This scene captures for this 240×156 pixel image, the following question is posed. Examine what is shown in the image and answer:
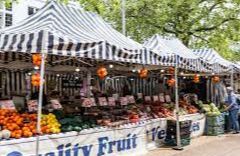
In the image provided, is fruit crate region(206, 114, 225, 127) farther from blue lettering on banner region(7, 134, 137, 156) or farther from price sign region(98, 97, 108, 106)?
blue lettering on banner region(7, 134, 137, 156)

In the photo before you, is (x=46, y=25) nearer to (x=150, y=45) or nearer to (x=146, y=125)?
(x=146, y=125)

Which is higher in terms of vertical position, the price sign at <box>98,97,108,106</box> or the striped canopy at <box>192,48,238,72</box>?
the striped canopy at <box>192,48,238,72</box>

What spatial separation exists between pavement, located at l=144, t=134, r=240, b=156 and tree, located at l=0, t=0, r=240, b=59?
455 inches

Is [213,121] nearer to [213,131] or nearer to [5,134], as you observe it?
[213,131]

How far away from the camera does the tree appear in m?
25.3

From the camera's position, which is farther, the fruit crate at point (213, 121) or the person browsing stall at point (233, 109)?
the person browsing stall at point (233, 109)

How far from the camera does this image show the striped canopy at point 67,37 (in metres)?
7.70

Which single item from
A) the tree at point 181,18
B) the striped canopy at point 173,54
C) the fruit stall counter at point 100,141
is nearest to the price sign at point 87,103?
the fruit stall counter at point 100,141

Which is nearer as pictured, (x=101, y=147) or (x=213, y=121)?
(x=101, y=147)

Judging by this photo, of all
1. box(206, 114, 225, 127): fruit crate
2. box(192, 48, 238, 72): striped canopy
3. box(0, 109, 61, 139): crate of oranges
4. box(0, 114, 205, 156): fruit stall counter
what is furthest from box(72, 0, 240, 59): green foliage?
box(0, 109, 61, 139): crate of oranges

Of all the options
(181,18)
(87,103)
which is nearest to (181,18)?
(181,18)

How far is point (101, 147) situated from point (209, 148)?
383 centimetres

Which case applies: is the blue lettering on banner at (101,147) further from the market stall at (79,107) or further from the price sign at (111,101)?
the price sign at (111,101)

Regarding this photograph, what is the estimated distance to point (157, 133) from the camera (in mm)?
12414
